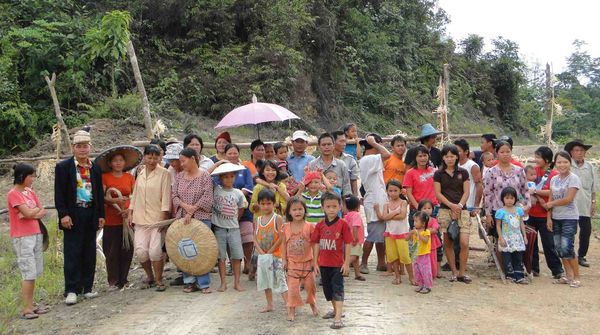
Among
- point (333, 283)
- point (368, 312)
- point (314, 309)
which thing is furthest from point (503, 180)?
point (314, 309)

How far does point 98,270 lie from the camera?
8.15 metres

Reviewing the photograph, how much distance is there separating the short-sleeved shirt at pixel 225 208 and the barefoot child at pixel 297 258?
4.01 ft

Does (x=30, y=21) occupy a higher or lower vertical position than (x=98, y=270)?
higher

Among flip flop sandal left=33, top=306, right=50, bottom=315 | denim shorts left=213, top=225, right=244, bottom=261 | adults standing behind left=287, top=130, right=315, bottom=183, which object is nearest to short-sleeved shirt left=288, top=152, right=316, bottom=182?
adults standing behind left=287, top=130, right=315, bottom=183

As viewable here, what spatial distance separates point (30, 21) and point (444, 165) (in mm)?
14610

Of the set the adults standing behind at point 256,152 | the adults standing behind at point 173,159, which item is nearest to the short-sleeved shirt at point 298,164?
the adults standing behind at point 256,152

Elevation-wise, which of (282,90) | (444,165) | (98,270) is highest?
(282,90)

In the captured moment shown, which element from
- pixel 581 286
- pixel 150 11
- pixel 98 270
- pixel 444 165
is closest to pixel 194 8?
pixel 150 11

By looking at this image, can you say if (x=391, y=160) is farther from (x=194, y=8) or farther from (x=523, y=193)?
(x=194, y=8)

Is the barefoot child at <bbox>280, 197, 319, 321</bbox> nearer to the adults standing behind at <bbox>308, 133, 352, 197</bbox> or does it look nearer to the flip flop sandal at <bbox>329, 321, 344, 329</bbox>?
the flip flop sandal at <bbox>329, 321, 344, 329</bbox>

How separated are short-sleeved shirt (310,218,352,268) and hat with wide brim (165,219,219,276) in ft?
4.62

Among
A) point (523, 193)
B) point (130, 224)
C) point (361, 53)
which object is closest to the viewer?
point (130, 224)

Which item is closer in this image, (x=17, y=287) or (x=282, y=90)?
(x=17, y=287)

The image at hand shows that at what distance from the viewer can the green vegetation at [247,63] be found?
52.3ft
